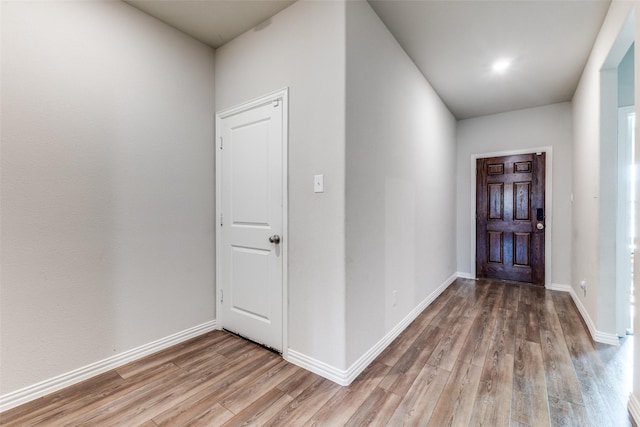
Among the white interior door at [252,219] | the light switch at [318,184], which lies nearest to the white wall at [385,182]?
the light switch at [318,184]

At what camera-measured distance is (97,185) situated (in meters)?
1.93

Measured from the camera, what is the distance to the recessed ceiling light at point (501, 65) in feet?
9.35

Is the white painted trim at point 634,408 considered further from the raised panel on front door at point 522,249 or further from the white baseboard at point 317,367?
the raised panel on front door at point 522,249

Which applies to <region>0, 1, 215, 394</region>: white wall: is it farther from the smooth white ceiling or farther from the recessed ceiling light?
the recessed ceiling light

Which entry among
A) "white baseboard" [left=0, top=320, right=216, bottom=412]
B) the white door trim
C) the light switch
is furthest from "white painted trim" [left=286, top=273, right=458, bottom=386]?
the white door trim

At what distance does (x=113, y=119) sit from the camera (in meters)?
2.01

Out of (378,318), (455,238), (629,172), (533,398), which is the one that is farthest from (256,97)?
(455,238)

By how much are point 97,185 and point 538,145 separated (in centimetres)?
509

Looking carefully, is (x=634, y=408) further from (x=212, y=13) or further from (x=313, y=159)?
(x=212, y=13)

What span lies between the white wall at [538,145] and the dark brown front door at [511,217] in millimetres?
129

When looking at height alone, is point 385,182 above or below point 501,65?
below

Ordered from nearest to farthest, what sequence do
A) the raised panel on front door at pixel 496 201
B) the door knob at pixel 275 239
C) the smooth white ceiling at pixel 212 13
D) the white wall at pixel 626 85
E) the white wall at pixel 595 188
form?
1. the smooth white ceiling at pixel 212 13
2. the door knob at pixel 275 239
3. the white wall at pixel 595 188
4. the white wall at pixel 626 85
5. the raised panel on front door at pixel 496 201

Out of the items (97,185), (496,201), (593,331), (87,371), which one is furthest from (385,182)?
(496,201)

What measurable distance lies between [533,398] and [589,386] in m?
0.44
